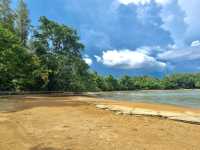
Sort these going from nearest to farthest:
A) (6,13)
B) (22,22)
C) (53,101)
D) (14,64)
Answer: (53,101)
(14,64)
(6,13)
(22,22)

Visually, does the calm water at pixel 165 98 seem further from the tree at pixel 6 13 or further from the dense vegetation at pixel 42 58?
the tree at pixel 6 13

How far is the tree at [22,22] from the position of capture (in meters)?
57.3

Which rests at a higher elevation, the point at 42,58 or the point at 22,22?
the point at 22,22

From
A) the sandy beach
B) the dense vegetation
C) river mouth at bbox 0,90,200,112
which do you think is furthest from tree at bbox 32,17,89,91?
the sandy beach

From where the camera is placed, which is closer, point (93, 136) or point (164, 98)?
point (93, 136)

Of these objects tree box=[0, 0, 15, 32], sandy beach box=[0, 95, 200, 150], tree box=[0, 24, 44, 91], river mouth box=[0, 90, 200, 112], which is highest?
tree box=[0, 0, 15, 32]

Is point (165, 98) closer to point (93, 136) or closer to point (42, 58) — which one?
point (42, 58)

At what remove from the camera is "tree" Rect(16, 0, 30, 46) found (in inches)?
2256

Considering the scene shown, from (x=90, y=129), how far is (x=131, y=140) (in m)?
1.99

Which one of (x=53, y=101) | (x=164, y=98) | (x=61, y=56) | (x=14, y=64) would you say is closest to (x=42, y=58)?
(x=61, y=56)

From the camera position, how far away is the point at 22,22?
58.6 meters

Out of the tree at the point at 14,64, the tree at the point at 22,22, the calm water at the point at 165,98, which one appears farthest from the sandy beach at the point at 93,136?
the tree at the point at 22,22

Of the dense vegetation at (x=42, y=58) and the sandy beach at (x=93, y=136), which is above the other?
the dense vegetation at (x=42, y=58)

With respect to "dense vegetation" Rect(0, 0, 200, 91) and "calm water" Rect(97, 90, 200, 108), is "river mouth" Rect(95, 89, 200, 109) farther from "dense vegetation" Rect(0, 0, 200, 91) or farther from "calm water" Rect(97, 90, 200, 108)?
"dense vegetation" Rect(0, 0, 200, 91)
